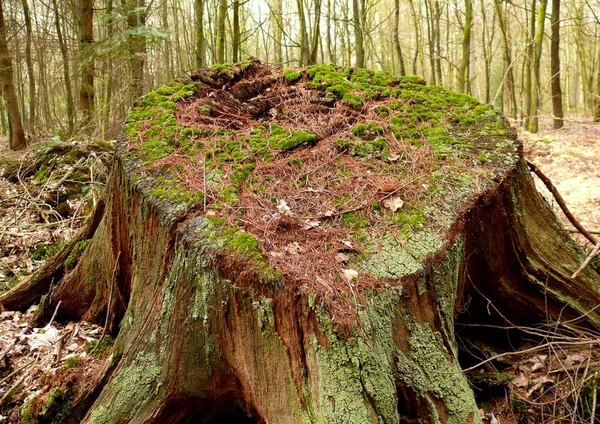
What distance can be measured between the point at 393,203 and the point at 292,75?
6.57ft

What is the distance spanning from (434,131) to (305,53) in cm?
943

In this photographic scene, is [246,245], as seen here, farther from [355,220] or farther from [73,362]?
[73,362]

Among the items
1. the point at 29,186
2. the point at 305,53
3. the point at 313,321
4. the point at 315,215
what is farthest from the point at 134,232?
the point at 305,53

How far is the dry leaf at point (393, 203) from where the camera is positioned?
274cm

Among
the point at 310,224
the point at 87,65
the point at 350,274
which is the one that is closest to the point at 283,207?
the point at 310,224

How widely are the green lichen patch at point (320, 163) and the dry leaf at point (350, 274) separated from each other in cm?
4

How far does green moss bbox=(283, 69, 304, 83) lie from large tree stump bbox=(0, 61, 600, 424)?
32 centimetres

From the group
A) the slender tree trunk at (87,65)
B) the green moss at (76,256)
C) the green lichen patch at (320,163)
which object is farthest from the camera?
the slender tree trunk at (87,65)

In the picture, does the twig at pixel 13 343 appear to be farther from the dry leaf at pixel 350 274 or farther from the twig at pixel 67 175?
the twig at pixel 67 175

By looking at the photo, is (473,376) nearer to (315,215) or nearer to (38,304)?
(315,215)

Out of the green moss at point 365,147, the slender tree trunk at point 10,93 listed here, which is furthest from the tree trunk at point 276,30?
the green moss at point 365,147

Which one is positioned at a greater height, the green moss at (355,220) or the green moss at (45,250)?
the green moss at (355,220)

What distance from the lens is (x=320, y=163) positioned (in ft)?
10.2

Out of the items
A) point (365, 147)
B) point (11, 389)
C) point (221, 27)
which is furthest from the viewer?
point (221, 27)
